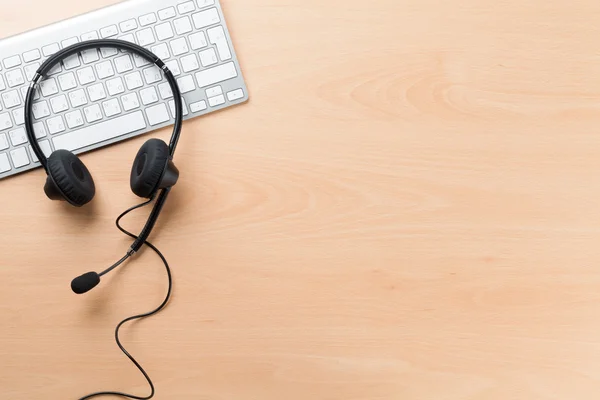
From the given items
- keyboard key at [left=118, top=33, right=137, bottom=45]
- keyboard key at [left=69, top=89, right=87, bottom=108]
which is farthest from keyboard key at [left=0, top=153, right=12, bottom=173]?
keyboard key at [left=118, top=33, right=137, bottom=45]

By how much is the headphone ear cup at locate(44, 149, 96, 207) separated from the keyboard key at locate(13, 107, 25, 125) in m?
0.08

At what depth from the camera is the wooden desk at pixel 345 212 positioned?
758 mm

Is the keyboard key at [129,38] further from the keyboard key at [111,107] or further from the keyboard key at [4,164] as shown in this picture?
the keyboard key at [4,164]

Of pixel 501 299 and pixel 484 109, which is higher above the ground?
pixel 484 109

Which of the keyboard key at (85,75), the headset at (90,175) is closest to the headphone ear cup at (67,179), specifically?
the headset at (90,175)

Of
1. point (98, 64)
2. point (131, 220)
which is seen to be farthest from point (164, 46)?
point (131, 220)

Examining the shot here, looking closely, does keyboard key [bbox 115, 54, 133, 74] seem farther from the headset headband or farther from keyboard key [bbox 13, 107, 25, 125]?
keyboard key [bbox 13, 107, 25, 125]

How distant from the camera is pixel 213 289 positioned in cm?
76

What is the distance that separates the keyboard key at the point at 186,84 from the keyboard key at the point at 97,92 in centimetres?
10

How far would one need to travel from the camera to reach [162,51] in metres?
0.75

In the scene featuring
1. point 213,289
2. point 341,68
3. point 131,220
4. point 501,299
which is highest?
point 341,68

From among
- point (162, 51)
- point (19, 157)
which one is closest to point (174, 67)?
point (162, 51)

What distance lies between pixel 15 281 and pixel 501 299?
651 millimetres

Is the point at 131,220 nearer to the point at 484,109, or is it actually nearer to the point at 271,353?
the point at 271,353
